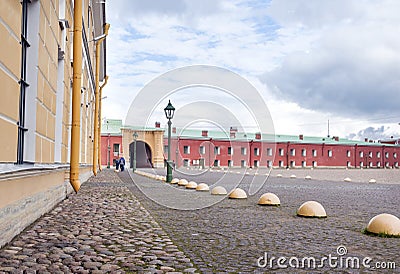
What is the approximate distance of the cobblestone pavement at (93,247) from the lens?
3613 mm

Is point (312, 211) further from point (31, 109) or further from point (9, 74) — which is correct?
point (9, 74)

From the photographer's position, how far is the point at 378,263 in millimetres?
3885

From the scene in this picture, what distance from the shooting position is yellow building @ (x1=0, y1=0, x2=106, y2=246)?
4.24 meters

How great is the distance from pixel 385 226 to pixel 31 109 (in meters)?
4.67

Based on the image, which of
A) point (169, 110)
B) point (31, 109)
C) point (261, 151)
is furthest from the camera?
point (261, 151)

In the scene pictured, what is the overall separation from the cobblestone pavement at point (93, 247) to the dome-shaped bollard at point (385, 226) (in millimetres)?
2492

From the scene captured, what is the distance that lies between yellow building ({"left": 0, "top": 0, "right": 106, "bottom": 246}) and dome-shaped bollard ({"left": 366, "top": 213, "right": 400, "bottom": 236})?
411 centimetres

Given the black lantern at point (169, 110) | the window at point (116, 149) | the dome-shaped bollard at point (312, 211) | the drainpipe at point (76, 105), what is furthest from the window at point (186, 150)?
the dome-shaped bollard at point (312, 211)

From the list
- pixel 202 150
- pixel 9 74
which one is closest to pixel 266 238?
pixel 9 74

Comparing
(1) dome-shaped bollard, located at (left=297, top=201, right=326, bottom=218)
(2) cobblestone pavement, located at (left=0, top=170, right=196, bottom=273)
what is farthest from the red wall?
(2) cobblestone pavement, located at (left=0, top=170, right=196, bottom=273)

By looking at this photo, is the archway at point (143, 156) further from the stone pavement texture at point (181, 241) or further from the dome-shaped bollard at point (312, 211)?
the dome-shaped bollard at point (312, 211)

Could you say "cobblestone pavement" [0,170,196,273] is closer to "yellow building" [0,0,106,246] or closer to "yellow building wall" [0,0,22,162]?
"yellow building" [0,0,106,246]

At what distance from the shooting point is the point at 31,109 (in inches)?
230

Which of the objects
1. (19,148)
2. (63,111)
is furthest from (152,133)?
(19,148)
